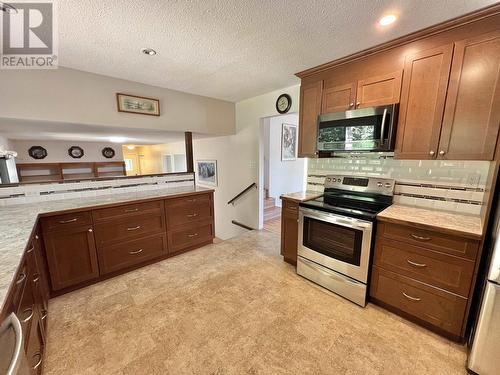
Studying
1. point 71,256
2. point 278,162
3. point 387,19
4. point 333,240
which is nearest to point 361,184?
point 333,240

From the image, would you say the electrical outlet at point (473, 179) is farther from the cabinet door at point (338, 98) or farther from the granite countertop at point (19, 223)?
the granite countertop at point (19, 223)

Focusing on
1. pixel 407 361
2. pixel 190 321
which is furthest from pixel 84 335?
pixel 407 361

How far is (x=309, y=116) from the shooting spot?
2492mm

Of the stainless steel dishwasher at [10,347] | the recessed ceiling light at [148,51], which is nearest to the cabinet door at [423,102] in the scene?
the recessed ceiling light at [148,51]

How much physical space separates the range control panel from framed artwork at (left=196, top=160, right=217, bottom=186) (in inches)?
115

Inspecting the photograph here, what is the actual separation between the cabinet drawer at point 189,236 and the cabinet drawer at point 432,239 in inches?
90.3

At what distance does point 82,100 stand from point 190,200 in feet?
5.68

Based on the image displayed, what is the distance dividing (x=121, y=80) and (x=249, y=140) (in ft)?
6.85

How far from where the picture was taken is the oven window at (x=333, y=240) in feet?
6.33

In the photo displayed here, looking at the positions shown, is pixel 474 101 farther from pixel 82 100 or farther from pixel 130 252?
pixel 82 100

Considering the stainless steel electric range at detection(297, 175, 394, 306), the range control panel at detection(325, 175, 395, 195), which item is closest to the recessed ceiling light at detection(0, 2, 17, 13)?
the stainless steel electric range at detection(297, 175, 394, 306)

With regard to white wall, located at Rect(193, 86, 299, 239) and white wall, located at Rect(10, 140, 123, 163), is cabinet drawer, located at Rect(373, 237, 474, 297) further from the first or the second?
white wall, located at Rect(10, 140, 123, 163)

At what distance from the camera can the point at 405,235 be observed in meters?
1.69

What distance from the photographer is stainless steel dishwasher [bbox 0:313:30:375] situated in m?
0.63
